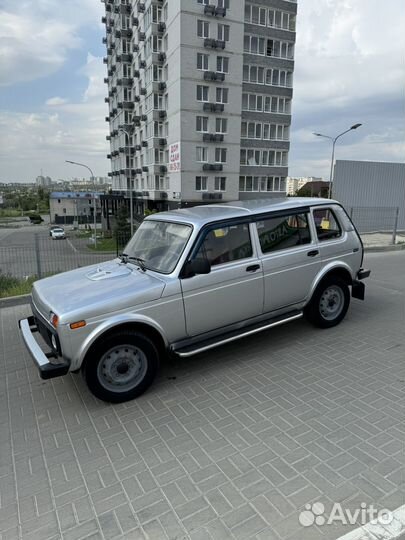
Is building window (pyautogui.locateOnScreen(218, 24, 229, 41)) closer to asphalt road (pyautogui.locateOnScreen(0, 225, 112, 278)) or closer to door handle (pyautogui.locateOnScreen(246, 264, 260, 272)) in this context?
asphalt road (pyautogui.locateOnScreen(0, 225, 112, 278))

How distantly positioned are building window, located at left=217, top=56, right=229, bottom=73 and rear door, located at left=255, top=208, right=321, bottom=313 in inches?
1396

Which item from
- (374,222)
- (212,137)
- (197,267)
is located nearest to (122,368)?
(197,267)

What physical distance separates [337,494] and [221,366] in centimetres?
205

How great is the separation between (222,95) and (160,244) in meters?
35.6

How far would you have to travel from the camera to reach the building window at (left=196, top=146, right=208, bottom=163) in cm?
3522

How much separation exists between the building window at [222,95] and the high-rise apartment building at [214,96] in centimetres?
9

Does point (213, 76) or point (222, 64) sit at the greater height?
point (222, 64)

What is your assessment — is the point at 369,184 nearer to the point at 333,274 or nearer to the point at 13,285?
the point at 333,274

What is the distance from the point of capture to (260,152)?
3819cm

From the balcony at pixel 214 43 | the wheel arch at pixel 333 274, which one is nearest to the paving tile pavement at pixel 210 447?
Answer: the wheel arch at pixel 333 274

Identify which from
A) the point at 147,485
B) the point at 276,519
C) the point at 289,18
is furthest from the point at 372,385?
the point at 289,18

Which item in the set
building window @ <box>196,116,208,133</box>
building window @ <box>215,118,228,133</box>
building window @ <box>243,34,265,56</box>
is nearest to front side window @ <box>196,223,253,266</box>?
building window @ <box>196,116,208,133</box>

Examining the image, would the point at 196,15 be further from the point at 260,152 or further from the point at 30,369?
the point at 30,369

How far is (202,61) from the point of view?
3381 centimetres
